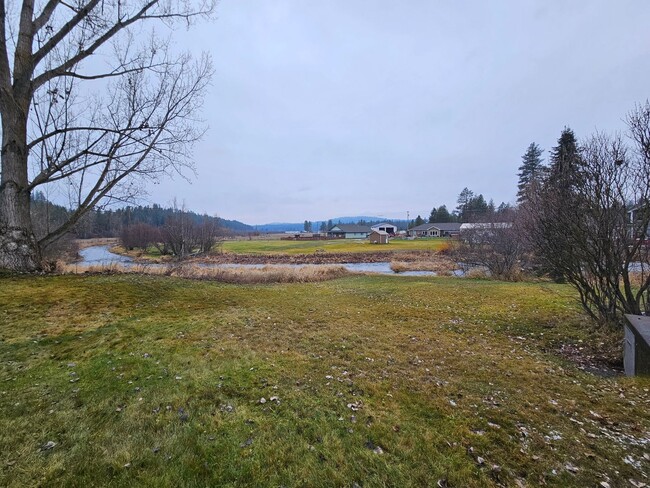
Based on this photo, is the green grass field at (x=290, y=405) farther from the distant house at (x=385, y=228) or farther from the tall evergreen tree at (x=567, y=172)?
the distant house at (x=385, y=228)

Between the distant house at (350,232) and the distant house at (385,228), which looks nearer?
the distant house at (385,228)

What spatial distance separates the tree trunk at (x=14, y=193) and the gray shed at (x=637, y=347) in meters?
13.0

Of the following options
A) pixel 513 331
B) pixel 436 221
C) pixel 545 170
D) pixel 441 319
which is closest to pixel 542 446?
pixel 513 331

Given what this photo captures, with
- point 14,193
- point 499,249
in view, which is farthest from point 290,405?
point 499,249

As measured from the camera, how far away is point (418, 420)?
10.1ft

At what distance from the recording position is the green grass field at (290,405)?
234cm

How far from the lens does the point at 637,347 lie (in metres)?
4.52

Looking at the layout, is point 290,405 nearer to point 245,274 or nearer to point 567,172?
point 567,172

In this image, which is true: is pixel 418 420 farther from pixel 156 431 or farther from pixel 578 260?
pixel 578 260

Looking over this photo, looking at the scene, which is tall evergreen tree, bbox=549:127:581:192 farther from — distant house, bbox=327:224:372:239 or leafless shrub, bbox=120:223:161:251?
distant house, bbox=327:224:372:239

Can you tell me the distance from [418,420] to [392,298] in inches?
325

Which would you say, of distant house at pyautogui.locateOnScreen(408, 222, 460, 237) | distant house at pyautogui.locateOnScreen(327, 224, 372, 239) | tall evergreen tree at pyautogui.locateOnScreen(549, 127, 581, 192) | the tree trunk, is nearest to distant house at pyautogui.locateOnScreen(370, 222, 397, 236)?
distant house at pyautogui.locateOnScreen(408, 222, 460, 237)

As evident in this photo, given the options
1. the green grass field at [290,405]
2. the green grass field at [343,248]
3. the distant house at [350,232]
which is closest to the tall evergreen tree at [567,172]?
the green grass field at [290,405]

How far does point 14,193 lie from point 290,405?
8.97 m
